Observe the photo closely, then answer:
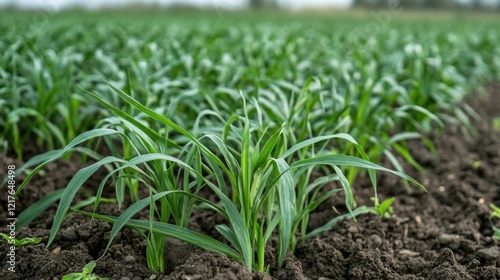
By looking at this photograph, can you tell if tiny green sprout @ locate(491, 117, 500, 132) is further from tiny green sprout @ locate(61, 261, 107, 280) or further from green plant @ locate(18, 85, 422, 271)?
tiny green sprout @ locate(61, 261, 107, 280)

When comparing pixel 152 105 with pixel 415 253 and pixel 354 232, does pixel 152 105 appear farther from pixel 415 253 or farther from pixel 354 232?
pixel 415 253

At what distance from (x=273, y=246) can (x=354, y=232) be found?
15.1 inches

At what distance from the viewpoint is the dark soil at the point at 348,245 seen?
1.96 metres

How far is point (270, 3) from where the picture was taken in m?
57.0

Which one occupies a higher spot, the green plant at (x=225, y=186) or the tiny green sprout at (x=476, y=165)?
the green plant at (x=225, y=186)

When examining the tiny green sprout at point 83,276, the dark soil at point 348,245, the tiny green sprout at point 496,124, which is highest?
the tiny green sprout at point 83,276

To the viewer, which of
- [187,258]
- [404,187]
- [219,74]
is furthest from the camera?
[219,74]

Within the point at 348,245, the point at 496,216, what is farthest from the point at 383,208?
the point at 496,216

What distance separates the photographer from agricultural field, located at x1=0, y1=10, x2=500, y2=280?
1883 mm

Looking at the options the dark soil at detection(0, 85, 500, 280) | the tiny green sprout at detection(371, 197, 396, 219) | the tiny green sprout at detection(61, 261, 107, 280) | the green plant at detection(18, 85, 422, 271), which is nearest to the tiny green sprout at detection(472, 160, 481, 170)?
the dark soil at detection(0, 85, 500, 280)

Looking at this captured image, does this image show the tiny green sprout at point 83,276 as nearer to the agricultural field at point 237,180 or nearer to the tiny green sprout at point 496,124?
the agricultural field at point 237,180

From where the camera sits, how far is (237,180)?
6.46 feet

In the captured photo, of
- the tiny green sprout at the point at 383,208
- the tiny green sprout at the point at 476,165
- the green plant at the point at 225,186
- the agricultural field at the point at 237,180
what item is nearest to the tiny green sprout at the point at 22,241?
the agricultural field at the point at 237,180

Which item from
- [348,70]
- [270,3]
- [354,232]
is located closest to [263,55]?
[348,70]
